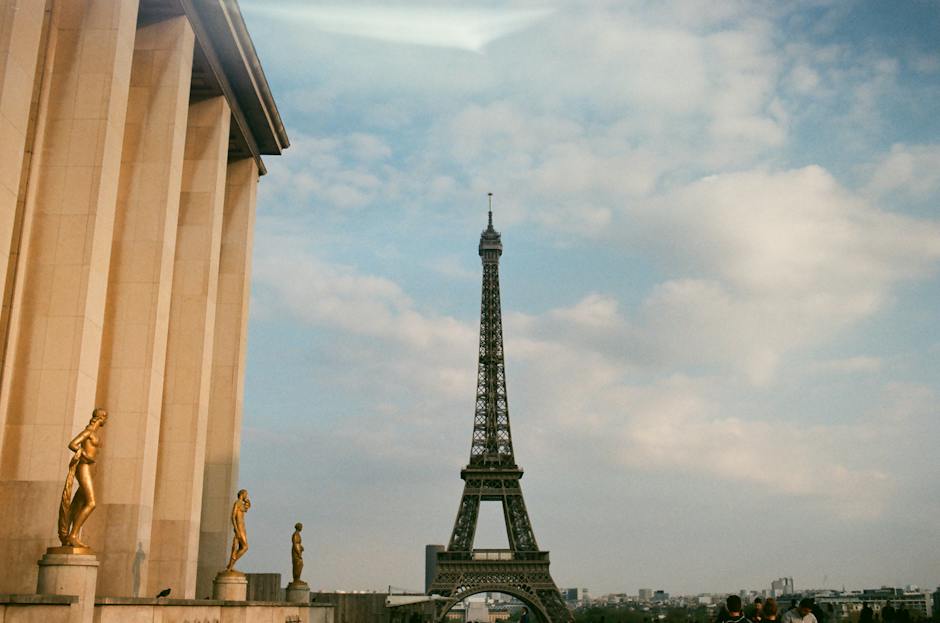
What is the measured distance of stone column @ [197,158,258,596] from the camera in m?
33.8

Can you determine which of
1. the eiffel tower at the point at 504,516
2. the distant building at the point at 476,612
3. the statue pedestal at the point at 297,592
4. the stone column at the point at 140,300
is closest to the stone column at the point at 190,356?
the statue pedestal at the point at 297,592

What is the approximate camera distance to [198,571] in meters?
33.5

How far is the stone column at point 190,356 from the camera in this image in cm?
2848

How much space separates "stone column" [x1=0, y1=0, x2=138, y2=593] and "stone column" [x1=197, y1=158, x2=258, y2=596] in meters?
13.2

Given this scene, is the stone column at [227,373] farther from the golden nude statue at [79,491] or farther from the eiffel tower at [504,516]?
the eiffel tower at [504,516]

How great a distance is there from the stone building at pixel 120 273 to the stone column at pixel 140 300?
44 millimetres

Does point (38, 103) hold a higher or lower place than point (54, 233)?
higher

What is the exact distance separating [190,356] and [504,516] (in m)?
68.6

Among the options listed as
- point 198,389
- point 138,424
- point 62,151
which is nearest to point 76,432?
point 138,424

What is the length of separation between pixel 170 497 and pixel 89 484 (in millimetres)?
12606

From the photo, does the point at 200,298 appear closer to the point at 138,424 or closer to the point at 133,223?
the point at 133,223

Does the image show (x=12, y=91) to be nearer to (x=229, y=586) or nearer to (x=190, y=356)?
(x=190, y=356)

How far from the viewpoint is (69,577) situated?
51.4 ft

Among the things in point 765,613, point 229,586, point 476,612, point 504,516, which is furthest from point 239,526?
point 476,612
